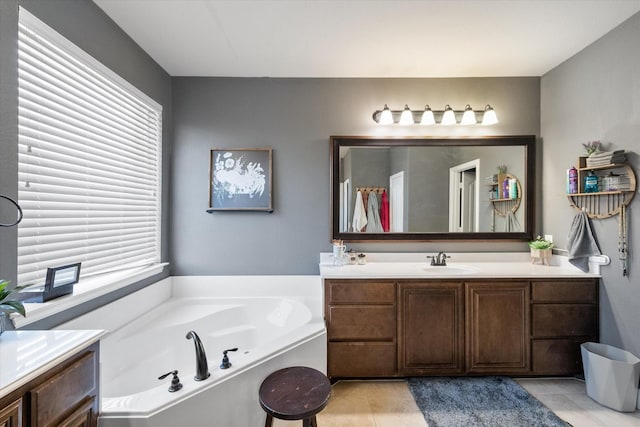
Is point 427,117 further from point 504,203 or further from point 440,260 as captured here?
point 440,260

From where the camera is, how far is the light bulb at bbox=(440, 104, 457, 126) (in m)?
2.58

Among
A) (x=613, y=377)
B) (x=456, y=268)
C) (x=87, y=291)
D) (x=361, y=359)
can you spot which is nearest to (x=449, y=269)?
(x=456, y=268)

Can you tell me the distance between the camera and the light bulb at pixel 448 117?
2.58 metres

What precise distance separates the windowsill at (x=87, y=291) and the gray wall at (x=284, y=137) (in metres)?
0.49

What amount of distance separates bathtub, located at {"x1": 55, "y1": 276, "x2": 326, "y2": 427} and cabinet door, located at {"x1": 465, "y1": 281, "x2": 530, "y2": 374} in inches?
45.9

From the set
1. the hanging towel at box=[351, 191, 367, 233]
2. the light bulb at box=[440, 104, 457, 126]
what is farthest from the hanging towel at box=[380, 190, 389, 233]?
the light bulb at box=[440, 104, 457, 126]

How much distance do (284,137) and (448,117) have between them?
150 centimetres

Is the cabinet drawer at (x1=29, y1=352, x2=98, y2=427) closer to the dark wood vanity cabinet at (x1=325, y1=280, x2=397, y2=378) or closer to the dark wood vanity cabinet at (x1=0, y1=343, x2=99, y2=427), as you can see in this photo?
the dark wood vanity cabinet at (x1=0, y1=343, x2=99, y2=427)

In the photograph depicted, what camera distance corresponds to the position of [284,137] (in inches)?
106

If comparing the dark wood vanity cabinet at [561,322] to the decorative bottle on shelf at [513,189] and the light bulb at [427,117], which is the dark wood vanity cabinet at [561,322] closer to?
the decorative bottle on shelf at [513,189]

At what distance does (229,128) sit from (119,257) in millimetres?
1394

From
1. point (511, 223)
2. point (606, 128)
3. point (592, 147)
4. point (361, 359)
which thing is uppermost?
point (606, 128)

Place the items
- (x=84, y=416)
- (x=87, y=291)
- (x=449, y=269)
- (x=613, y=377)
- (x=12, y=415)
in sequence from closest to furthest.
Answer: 1. (x=12, y=415)
2. (x=84, y=416)
3. (x=87, y=291)
4. (x=613, y=377)
5. (x=449, y=269)

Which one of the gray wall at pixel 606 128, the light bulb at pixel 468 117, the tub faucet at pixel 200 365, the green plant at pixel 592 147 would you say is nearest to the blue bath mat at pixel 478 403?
the gray wall at pixel 606 128
